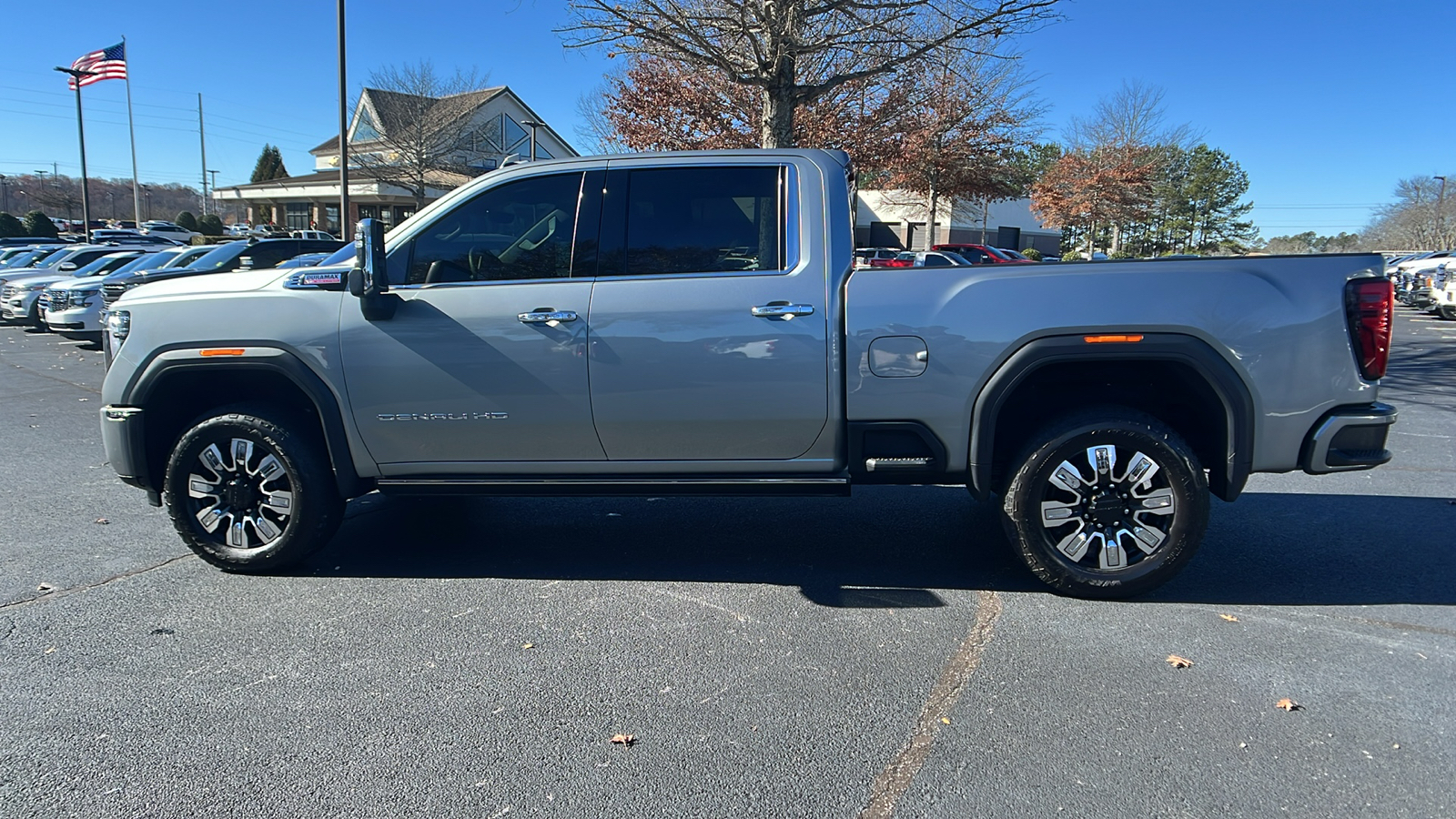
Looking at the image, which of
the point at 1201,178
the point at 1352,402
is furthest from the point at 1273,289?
the point at 1201,178

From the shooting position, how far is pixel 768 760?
9.80ft

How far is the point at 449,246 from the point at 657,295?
3.57ft

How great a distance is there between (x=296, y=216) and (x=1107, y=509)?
53962 millimetres

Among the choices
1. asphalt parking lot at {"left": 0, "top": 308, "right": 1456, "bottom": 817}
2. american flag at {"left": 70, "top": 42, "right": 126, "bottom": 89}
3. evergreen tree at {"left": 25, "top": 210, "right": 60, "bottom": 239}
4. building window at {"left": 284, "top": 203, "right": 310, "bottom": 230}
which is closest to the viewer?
asphalt parking lot at {"left": 0, "top": 308, "right": 1456, "bottom": 817}

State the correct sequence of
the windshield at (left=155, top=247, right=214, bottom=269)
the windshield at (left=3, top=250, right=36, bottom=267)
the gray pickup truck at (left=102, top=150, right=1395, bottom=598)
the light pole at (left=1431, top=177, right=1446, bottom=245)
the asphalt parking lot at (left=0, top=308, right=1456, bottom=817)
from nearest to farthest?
the asphalt parking lot at (left=0, top=308, right=1456, bottom=817), the gray pickup truck at (left=102, top=150, right=1395, bottom=598), the windshield at (left=155, top=247, right=214, bottom=269), the windshield at (left=3, top=250, right=36, bottom=267), the light pole at (left=1431, top=177, right=1446, bottom=245)

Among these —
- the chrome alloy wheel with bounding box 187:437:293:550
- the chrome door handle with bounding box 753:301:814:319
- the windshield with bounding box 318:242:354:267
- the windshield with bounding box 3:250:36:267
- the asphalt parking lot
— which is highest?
the windshield with bounding box 3:250:36:267

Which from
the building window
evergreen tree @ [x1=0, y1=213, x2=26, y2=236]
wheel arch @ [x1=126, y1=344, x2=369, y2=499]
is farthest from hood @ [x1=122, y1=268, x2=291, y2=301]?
evergreen tree @ [x1=0, y1=213, x2=26, y2=236]

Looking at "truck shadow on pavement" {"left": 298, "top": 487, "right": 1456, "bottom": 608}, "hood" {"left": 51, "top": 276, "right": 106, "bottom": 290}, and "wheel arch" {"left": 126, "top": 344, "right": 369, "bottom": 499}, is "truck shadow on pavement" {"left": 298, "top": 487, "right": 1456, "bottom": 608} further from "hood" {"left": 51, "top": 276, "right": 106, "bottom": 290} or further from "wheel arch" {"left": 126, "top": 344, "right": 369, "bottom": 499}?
"hood" {"left": 51, "top": 276, "right": 106, "bottom": 290}

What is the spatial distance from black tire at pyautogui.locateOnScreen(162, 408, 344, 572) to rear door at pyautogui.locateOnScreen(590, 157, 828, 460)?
153 centimetres

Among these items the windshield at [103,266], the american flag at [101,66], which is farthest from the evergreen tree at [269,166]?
the windshield at [103,266]

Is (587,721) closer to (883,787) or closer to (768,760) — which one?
(768,760)

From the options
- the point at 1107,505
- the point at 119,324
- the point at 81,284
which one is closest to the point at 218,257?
the point at 81,284

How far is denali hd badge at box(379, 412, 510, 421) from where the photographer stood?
4.40 metres

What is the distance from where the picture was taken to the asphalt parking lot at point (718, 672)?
2.84 metres
